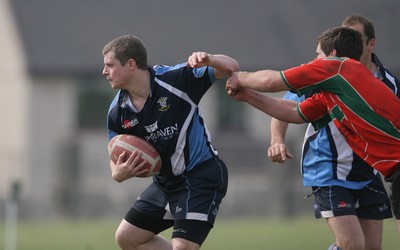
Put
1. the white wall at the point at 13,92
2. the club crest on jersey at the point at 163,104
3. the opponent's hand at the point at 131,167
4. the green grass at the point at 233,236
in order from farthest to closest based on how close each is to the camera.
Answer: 1. the white wall at the point at 13,92
2. the green grass at the point at 233,236
3. the club crest on jersey at the point at 163,104
4. the opponent's hand at the point at 131,167

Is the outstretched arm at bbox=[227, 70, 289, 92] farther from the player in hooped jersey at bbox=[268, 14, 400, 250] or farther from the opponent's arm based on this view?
the player in hooped jersey at bbox=[268, 14, 400, 250]

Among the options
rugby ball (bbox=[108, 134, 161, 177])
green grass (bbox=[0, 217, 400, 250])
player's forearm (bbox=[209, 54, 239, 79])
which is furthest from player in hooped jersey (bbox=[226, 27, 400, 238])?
green grass (bbox=[0, 217, 400, 250])

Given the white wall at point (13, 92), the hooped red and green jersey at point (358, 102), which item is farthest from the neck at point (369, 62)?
the white wall at point (13, 92)

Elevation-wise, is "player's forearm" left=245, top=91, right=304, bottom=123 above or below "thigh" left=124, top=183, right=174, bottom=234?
above

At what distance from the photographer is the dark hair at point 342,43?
748 cm

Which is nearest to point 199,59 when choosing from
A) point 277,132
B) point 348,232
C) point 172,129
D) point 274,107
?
point 274,107

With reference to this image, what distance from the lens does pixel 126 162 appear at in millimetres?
7848

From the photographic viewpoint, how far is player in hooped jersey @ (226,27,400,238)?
7062mm

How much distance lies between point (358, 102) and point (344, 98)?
11cm

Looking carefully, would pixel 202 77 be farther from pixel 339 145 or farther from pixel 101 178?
pixel 101 178

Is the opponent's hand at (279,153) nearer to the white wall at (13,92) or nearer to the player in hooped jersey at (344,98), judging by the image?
the player in hooped jersey at (344,98)

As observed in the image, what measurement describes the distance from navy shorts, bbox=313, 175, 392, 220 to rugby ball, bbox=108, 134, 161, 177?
59.4 inches

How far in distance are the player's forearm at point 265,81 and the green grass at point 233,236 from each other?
5438mm

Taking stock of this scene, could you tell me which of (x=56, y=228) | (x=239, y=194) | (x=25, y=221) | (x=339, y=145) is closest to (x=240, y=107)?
(x=239, y=194)
